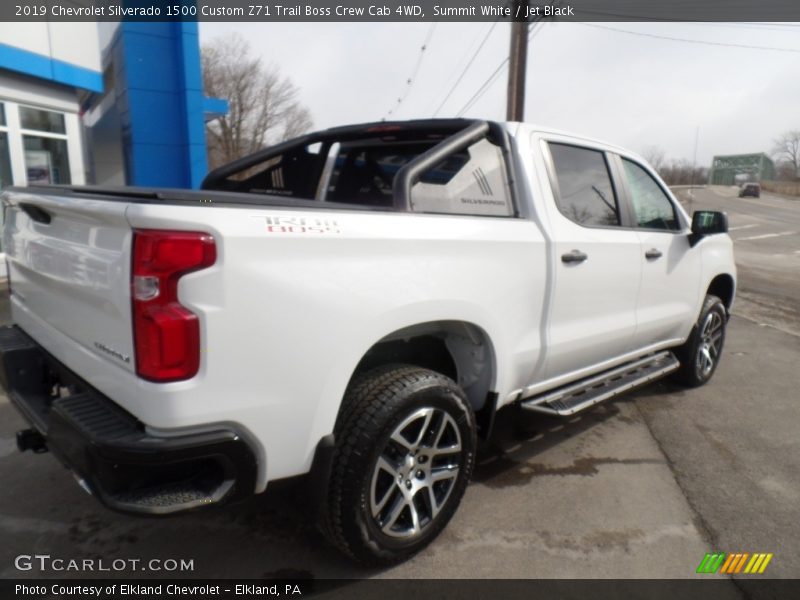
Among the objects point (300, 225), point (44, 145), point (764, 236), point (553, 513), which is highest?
point (44, 145)

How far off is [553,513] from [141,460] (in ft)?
6.74

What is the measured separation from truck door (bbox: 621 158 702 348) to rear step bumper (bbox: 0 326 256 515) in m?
2.90

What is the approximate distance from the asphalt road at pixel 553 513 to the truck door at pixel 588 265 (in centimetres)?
65

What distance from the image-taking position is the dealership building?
9883 mm

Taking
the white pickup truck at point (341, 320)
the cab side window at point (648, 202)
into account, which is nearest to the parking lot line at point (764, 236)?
the cab side window at point (648, 202)

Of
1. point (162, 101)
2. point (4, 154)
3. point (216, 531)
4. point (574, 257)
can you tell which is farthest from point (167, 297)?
point (162, 101)

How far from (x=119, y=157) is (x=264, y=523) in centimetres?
2201

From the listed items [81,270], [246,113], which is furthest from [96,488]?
[246,113]

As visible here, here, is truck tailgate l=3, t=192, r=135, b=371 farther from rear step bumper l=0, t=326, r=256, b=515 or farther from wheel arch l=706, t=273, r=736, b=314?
wheel arch l=706, t=273, r=736, b=314

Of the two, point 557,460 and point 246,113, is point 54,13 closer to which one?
point 557,460

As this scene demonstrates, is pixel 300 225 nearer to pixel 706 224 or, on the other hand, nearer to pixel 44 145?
pixel 706 224

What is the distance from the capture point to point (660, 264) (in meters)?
3.89

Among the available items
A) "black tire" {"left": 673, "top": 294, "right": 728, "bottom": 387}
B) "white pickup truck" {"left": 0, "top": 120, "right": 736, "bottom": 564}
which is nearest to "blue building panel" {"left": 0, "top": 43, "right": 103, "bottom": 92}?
"white pickup truck" {"left": 0, "top": 120, "right": 736, "bottom": 564}

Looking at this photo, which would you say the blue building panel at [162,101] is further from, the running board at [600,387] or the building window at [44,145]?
the running board at [600,387]
